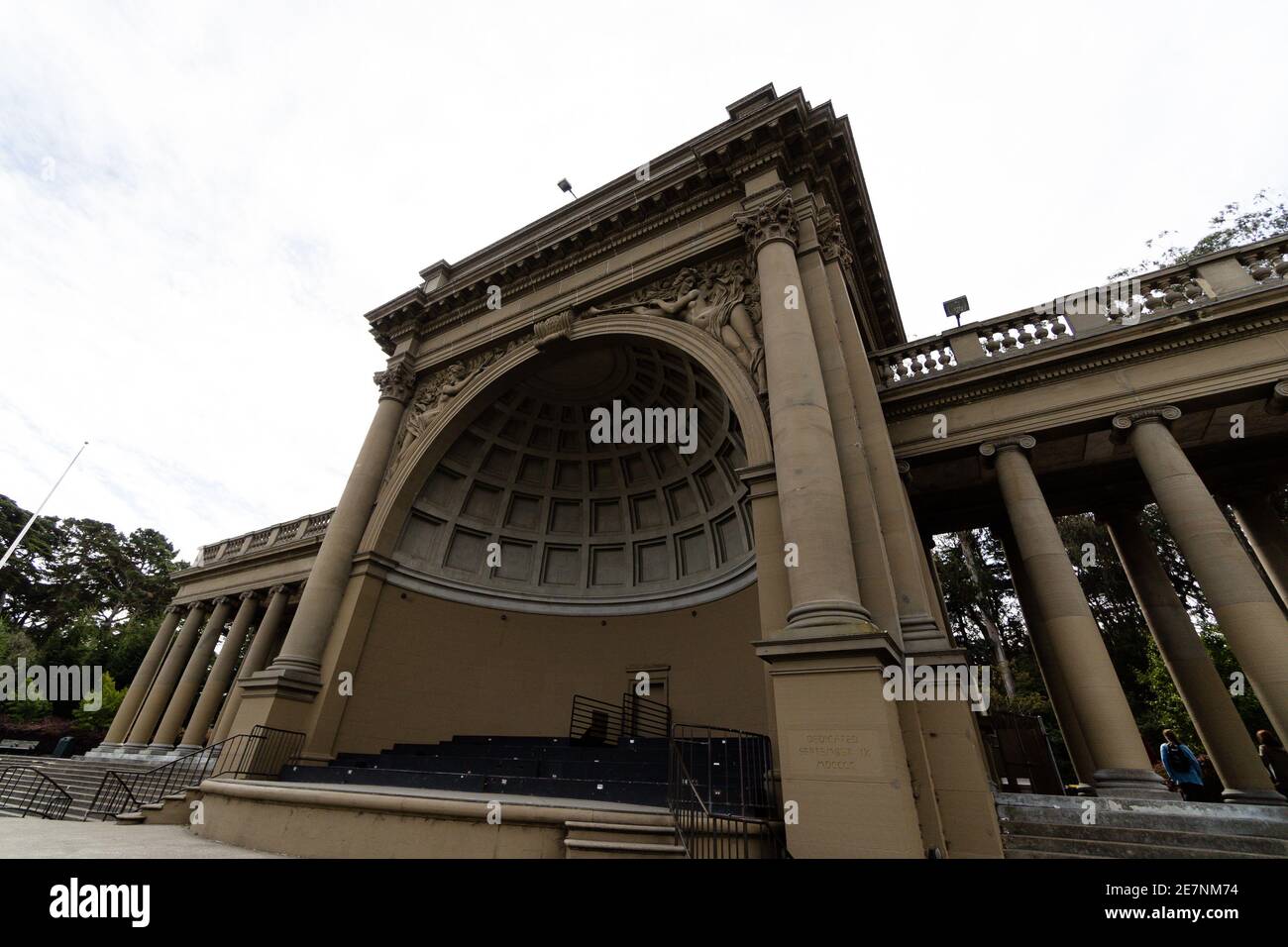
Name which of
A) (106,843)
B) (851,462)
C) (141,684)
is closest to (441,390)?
(106,843)

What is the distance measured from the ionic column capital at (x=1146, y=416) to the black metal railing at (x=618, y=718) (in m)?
10.6

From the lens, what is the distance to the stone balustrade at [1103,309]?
8.61 m

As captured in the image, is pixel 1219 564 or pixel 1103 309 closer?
pixel 1219 564

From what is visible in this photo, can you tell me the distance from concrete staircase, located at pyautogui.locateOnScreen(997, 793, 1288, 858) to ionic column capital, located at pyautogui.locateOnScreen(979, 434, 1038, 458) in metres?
5.23

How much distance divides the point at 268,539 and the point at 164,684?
6.29 metres

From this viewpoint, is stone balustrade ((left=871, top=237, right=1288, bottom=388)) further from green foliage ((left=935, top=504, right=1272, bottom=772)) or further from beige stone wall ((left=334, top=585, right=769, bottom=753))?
green foliage ((left=935, top=504, right=1272, bottom=772))

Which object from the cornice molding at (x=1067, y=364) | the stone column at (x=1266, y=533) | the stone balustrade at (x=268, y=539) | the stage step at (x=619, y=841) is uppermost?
the stone balustrade at (x=268, y=539)

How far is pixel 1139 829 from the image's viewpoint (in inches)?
232

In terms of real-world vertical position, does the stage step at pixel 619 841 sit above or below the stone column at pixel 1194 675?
below

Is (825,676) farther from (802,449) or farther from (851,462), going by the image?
(851,462)

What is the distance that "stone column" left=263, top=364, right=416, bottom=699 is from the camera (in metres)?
11.2

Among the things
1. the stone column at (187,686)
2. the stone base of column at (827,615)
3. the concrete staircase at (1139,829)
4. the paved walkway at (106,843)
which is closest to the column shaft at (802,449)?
the stone base of column at (827,615)

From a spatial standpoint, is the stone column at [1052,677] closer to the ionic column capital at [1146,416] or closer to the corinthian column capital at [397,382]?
the ionic column capital at [1146,416]
